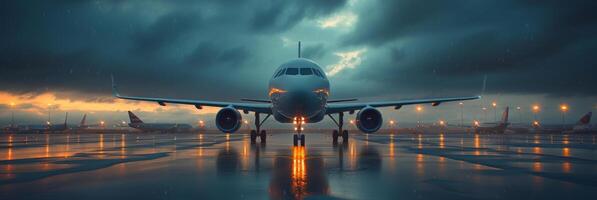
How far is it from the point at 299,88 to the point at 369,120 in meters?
6.51

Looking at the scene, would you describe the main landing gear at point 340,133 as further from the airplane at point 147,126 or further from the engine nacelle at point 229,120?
the airplane at point 147,126

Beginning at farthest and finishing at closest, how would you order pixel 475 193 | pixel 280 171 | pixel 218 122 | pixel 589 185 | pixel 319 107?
pixel 218 122 → pixel 319 107 → pixel 280 171 → pixel 589 185 → pixel 475 193

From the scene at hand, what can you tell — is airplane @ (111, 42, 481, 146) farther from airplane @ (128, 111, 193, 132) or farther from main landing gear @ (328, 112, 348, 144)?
airplane @ (128, 111, 193, 132)

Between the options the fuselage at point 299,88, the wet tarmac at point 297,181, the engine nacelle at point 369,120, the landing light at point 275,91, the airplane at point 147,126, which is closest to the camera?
the wet tarmac at point 297,181

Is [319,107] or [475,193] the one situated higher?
[319,107]

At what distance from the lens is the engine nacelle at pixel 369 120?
918 inches

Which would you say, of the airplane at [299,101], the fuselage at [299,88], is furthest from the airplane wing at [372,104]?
the fuselage at [299,88]

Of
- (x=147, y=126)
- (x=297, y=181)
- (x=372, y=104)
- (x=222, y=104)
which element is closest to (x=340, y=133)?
(x=372, y=104)

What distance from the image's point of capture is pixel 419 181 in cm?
839

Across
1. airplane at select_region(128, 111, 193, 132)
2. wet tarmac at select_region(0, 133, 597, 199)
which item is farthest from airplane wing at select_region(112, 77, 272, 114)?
airplane at select_region(128, 111, 193, 132)

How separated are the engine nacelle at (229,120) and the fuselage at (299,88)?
2730 millimetres

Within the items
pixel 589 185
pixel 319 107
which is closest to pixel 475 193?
pixel 589 185

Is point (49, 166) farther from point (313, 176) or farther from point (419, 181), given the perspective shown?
point (419, 181)

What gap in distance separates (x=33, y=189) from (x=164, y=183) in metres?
2.14
